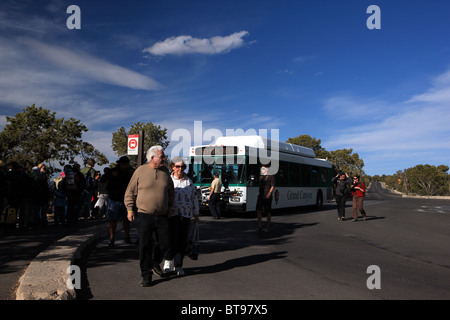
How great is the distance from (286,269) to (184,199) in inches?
78.7

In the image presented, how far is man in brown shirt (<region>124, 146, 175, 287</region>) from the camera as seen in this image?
515cm

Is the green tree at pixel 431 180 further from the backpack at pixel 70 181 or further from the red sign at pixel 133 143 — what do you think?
the backpack at pixel 70 181

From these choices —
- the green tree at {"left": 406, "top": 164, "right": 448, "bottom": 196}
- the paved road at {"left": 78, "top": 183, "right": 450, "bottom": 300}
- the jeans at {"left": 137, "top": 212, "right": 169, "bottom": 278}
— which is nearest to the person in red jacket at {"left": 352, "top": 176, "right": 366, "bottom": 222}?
the paved road at {"left": 78, "top": 183, "right": 450, "bottom": 300}

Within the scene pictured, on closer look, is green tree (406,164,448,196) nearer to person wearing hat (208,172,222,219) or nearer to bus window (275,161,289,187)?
bus window (275,161,289,187)

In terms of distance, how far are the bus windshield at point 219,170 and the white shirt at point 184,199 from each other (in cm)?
923

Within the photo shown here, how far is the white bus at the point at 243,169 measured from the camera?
49.6 ft

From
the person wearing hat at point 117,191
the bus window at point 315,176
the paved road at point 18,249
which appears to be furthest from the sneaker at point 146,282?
the bus window at point 315,176

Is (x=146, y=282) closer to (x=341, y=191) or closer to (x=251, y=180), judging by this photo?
(x=251, y=180)

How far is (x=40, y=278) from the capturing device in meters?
4.88

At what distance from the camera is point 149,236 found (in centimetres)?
518

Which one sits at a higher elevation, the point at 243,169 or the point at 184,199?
the point at 243,169

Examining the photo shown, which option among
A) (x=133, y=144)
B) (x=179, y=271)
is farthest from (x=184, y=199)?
(x=133, y=144)

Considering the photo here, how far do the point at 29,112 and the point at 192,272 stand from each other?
3989 centimetres
